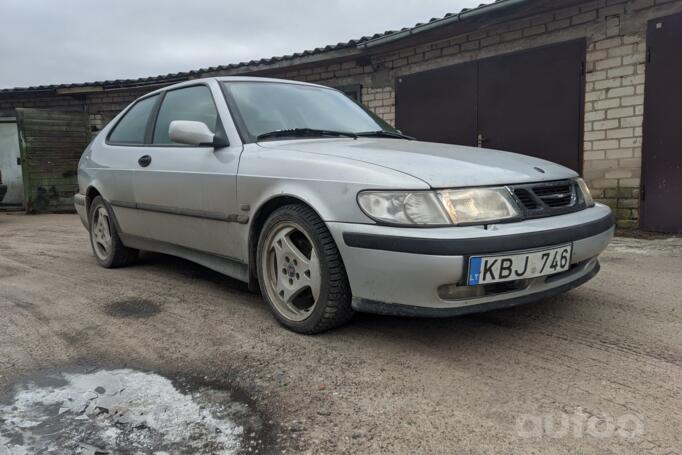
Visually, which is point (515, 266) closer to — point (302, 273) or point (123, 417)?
point (302, 273)

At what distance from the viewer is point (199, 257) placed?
11.3 feet

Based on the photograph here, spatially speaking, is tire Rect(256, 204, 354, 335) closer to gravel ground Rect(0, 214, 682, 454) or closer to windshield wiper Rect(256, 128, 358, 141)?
gravel ground Rect(0, 214, 682, 454)

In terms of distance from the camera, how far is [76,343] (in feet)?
8.75

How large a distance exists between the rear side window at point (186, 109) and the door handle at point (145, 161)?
14cm

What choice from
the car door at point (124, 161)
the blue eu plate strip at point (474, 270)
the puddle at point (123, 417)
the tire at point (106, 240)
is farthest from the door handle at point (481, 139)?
the puddle at point (123, 417)

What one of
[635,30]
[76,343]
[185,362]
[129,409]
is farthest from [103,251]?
[635,30]

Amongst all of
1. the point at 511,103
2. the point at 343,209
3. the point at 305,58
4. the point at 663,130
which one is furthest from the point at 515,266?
the point at 305,58

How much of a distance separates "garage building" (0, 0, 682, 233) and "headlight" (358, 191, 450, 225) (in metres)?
4.78

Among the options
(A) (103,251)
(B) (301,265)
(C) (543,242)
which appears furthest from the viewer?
(A) (103,251)

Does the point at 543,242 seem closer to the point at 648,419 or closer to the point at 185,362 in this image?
the point at 648,419

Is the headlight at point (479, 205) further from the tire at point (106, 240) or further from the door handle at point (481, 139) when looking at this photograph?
the door handle at point (481, 139)

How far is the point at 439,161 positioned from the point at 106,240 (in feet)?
10.5

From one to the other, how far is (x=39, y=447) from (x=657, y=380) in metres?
2.34

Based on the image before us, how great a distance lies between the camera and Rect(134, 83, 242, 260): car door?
304 centimetres
